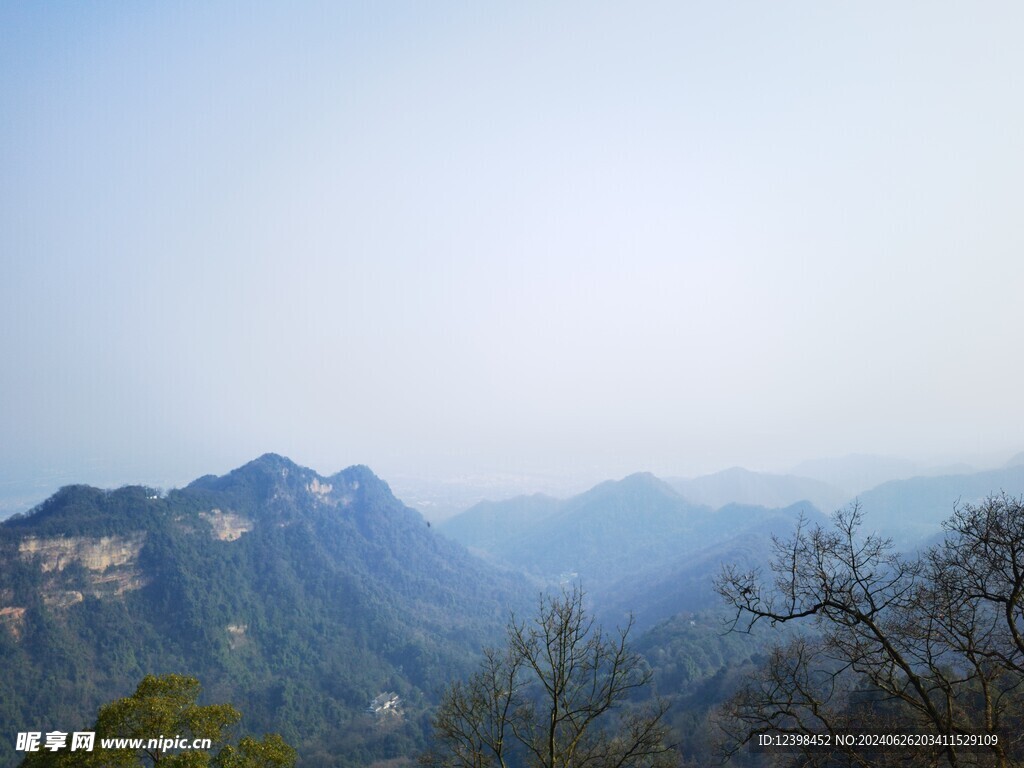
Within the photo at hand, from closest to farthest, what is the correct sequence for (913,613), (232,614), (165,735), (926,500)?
1. (913,613)
2. (165,735)
3. (232,614)
4. (926,500)

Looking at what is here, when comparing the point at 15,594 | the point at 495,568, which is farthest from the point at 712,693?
the point at 495,568

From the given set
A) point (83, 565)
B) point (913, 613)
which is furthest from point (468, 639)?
point (913, 613)

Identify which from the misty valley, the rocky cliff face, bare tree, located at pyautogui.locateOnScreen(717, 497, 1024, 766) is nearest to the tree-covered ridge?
the rocky cliff face

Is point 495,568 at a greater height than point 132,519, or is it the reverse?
point 132,519

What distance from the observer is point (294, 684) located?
81.2m

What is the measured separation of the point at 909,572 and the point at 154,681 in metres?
15.1

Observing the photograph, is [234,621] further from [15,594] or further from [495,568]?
[495,568]

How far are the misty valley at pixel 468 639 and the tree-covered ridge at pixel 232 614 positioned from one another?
42 cm

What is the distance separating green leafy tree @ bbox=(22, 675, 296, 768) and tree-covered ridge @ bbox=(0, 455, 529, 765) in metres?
56.0

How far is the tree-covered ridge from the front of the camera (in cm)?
7119

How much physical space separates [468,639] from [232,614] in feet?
153

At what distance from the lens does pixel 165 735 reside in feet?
37.9

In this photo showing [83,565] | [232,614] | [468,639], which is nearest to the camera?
[83,565]

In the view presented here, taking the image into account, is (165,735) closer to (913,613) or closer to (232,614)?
(913,613)
